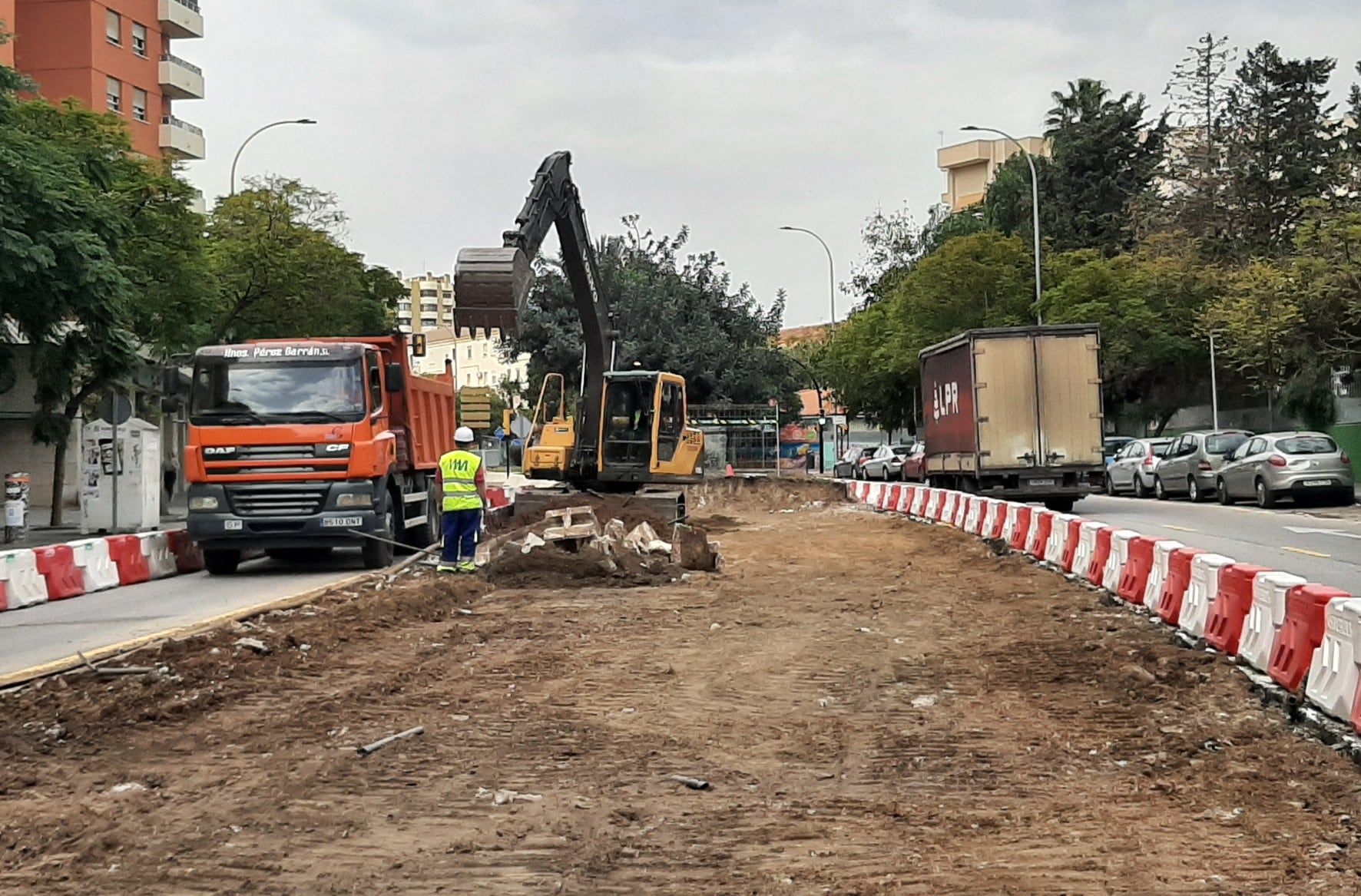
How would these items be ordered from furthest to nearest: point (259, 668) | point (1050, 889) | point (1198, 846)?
point (259, 668) < point (1198, 846) < point (1050, 889)

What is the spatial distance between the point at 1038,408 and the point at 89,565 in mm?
16907

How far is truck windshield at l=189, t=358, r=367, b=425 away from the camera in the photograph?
1836cm

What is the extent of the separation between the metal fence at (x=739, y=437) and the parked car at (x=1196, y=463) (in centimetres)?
1842

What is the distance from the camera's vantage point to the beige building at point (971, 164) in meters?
93.2

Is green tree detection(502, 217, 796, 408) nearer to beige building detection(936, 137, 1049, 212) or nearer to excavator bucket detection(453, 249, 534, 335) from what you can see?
beige building detection(936, 137, 1049, 212)

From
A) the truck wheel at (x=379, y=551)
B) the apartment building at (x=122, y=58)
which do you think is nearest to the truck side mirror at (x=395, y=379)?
the truck wheel at (x=379, y=551)

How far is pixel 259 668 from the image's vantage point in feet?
34.3

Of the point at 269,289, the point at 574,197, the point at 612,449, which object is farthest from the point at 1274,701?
the point at 269,289

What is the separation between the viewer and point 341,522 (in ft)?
59.7

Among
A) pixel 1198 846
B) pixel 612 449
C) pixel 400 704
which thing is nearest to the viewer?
pixel 1198 846

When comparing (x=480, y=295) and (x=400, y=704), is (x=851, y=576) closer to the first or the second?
(x=480, y=295)

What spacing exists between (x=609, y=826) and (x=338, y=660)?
5.46 meters

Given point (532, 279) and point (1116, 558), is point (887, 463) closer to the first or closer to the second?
point (532, 279)

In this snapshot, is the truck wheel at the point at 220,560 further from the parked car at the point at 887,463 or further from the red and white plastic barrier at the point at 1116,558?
A: the parked car at the point at 887,463
